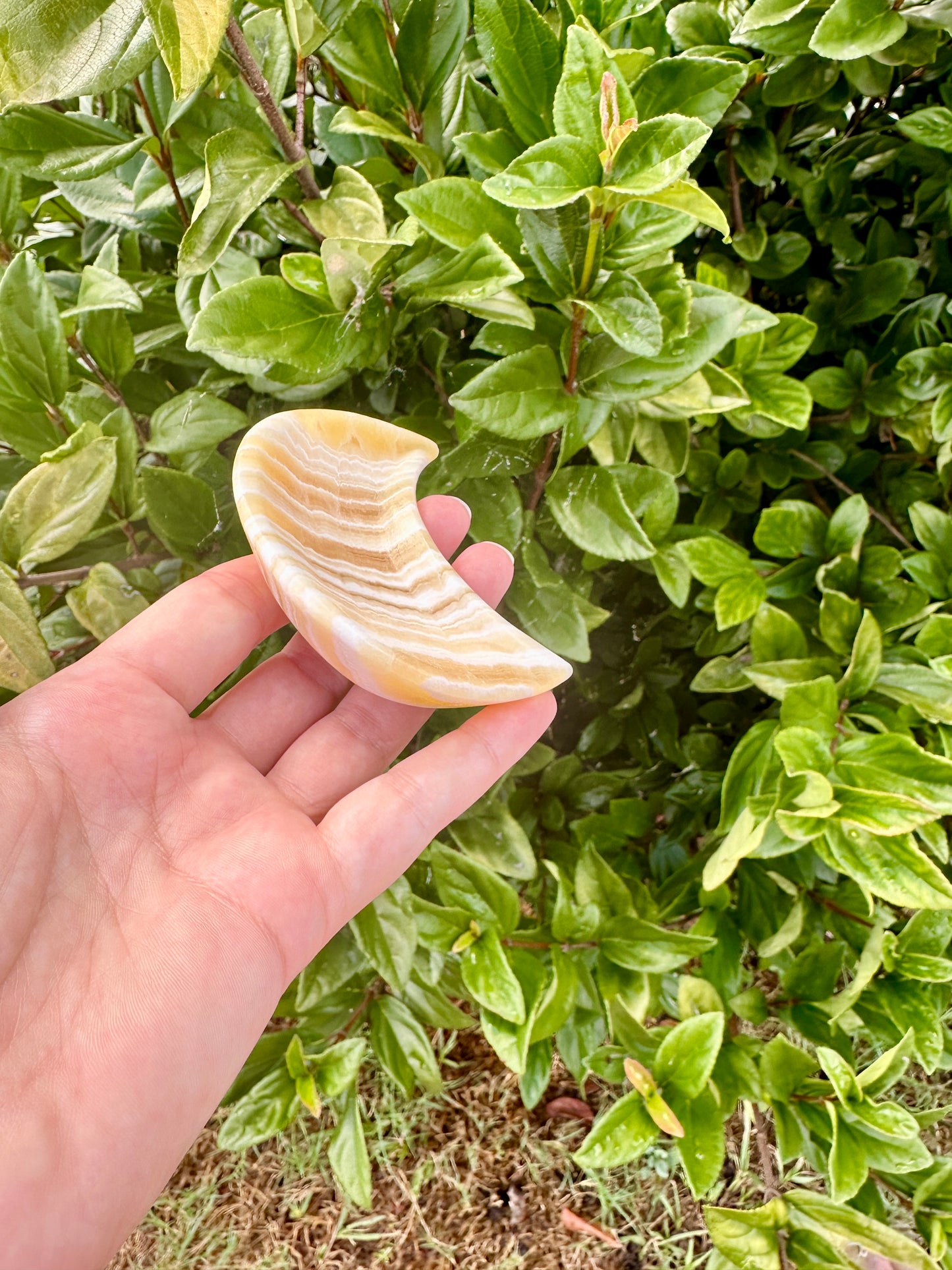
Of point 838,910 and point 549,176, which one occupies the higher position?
point 549,176

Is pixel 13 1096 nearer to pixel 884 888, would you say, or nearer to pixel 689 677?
pixel 884 888

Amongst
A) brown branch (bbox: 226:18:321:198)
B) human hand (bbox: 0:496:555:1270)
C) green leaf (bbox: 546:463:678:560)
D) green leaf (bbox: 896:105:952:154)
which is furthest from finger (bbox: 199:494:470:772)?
green leaf (bbox: 896:105:952:154)

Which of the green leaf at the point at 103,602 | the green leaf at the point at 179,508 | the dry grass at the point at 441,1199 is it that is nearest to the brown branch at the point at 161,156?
the green leaf at the point at 179,508

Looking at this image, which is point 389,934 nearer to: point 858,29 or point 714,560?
point 714,560

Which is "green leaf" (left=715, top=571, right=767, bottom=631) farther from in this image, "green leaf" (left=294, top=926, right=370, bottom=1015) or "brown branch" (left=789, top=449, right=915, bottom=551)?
"green leaf" (left=294, top=926, right=370, bottom=1015)

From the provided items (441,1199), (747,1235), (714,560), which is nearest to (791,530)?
(714,560)

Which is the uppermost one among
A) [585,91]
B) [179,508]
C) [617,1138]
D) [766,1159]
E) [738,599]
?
[585,91]

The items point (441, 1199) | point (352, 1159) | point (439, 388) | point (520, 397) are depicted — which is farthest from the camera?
point (441, 1199)

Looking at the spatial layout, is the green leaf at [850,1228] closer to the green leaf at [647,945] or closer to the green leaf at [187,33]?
the green leaf at [647,945]
